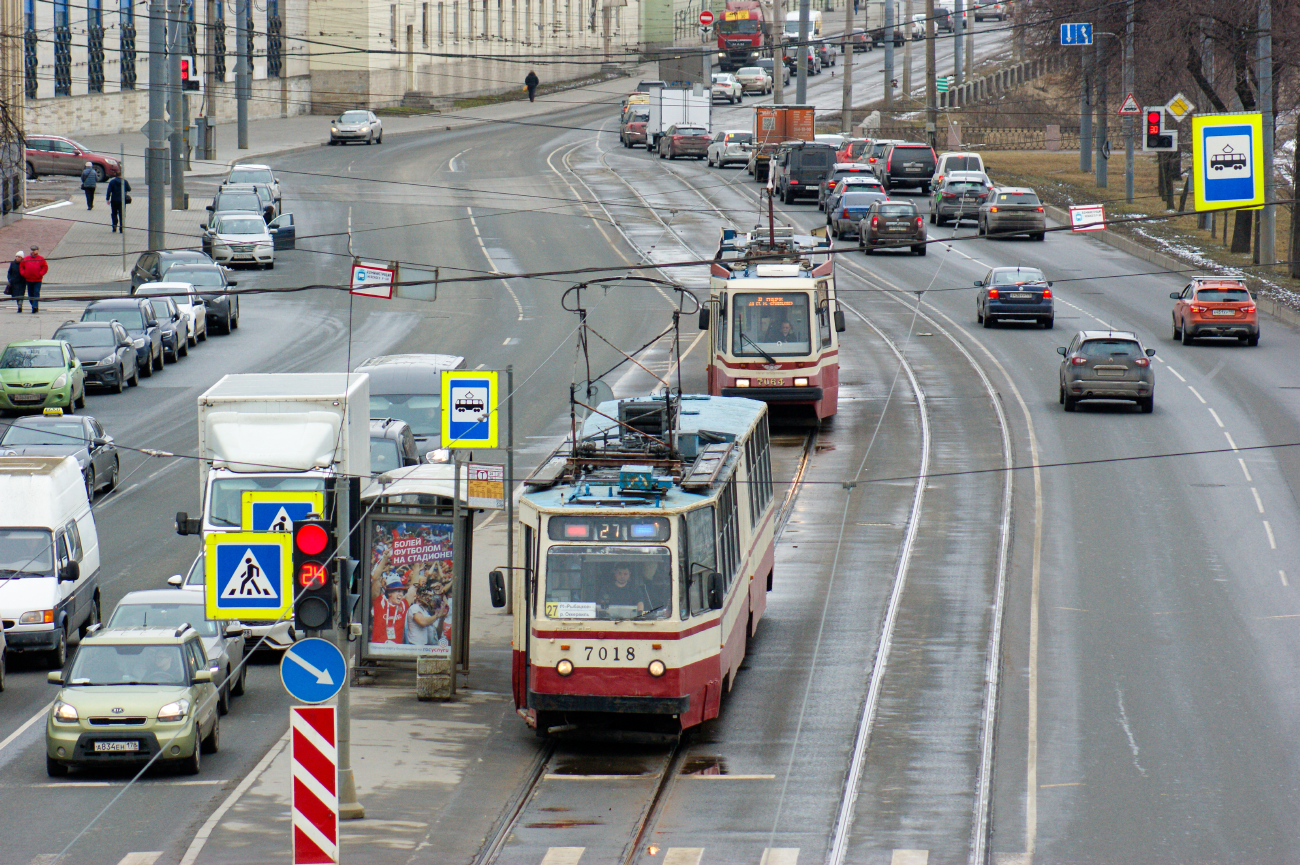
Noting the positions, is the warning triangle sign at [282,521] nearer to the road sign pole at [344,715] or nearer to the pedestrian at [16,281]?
the road sign pole at [344,715]

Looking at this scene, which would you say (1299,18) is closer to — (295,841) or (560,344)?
(560,344)

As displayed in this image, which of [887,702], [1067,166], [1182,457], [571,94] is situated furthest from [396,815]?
[571,94]

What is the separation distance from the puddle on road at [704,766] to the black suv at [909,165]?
49.6 metres

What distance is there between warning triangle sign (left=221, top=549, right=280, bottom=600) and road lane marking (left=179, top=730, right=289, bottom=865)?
156 centimetres

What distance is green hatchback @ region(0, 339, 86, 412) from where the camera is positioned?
3372 centimetres

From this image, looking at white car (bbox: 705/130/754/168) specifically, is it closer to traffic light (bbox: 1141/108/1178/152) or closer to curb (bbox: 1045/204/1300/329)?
curb (bbox: 1045/204/1300/329)

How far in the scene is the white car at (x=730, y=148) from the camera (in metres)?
71.7

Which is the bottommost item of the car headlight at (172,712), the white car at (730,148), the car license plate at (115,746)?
the car license plate at (115,746)

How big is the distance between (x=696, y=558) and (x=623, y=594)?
0.87 meters

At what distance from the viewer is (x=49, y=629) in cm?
2088

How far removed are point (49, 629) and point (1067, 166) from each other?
63822mm

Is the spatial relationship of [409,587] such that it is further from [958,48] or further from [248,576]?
[958,48]

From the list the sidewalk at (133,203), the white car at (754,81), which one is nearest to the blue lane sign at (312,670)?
the sidewalk at (133,203)

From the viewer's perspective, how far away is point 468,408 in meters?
23.1
